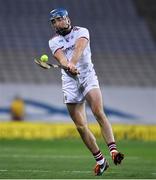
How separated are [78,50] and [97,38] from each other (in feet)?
58.6

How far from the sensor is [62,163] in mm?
14742

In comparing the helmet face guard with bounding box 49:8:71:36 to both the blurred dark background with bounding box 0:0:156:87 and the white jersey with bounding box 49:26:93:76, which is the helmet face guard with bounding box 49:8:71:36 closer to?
the white jersey with bounding box 49:26:93:76

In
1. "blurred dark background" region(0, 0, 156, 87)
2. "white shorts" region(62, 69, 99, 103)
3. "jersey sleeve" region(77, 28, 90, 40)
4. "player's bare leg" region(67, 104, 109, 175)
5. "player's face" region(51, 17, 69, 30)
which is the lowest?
"blurred dark background" region(0, 0, 156, 87)

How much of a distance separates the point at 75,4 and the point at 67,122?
5659mm

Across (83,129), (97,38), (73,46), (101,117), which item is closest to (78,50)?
(73,46)

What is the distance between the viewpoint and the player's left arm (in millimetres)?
11775

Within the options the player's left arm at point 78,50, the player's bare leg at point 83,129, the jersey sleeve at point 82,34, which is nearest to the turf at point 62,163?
the player's bare leg at point 83,129

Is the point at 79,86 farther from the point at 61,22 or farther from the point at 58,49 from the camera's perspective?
the point at 61,22

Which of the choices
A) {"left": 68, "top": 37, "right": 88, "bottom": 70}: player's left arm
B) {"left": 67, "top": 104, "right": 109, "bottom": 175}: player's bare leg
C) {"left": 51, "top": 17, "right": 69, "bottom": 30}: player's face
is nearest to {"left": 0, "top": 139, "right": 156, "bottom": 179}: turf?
{"left": 67, "top": 104, "right": 109, "bottom": 175}: player's bare leg

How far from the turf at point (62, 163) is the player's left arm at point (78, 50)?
1.56 metres

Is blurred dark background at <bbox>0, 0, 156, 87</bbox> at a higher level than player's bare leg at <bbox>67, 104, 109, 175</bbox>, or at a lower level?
lower

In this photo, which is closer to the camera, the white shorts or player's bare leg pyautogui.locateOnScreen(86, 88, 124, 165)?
player's bare leg pyautogui.locateOnScreen(86, 88, 124, 165)

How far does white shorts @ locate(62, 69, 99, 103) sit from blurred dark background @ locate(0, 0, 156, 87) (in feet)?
50.0

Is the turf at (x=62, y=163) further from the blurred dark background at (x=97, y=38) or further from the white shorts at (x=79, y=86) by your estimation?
the blurred dark background at (x=97, y=38)
